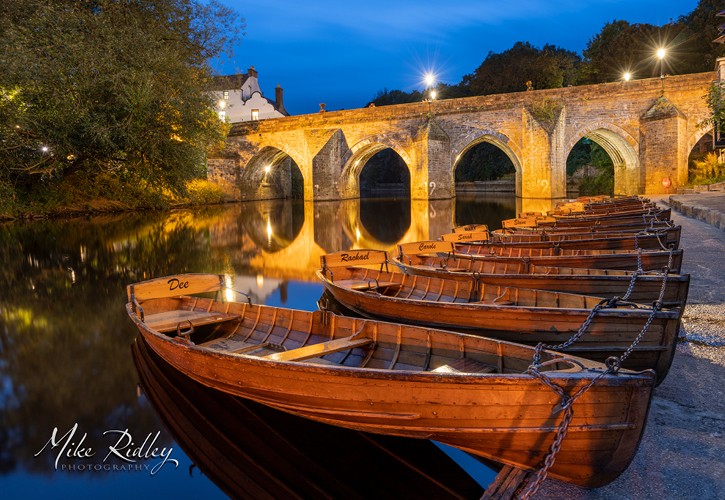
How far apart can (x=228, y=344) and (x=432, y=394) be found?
2.38 meters

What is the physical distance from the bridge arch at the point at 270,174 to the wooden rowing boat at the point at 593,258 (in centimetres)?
2340

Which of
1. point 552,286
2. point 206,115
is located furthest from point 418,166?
point 552,286

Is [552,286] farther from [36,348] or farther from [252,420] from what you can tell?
[36,348]

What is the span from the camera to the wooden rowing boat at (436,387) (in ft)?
6.96

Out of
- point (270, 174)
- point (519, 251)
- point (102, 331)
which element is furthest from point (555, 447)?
point (270, 174)

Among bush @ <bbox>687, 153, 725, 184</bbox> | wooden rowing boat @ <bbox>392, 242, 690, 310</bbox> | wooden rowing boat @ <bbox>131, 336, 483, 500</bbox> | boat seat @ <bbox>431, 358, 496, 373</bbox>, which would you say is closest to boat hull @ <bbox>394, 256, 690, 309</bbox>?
wooden rowing boat @ <bbox>392, 242, 690, 310</bbox>

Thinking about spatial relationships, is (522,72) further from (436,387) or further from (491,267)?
(436,387)

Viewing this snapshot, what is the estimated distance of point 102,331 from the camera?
5844mm

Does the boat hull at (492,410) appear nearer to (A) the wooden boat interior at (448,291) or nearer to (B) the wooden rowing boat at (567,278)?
(A) the wooden boat interior at (448,291)

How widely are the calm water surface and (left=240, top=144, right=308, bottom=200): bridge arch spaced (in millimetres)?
15213

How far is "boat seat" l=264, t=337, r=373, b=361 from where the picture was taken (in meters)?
3.12

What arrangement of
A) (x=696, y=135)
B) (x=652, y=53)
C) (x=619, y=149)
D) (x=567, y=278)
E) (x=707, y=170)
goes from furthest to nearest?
1. (x=652, y=53)
2. (x=619, y=149)
3. (x=696, y=135)
4. (x=707, y=170)
5. (x=567, y=278)

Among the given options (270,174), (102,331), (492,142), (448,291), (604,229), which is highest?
(492,142)

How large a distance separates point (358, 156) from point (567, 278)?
84.5ft
